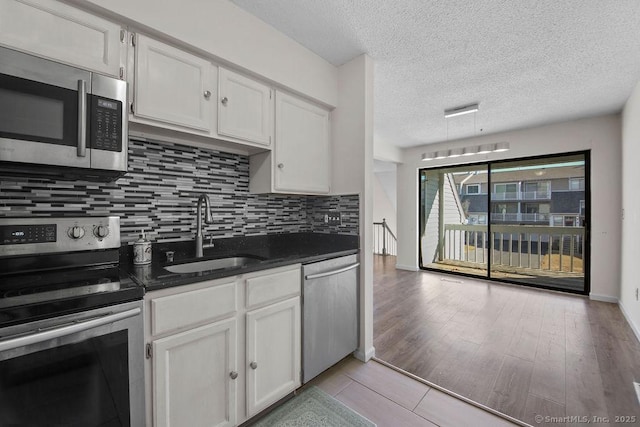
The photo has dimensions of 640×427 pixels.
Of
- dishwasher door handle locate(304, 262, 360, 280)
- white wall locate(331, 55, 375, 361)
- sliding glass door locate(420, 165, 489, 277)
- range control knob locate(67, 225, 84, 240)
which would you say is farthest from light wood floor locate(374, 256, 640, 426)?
range control knob locate(67, 225, 84, 240)

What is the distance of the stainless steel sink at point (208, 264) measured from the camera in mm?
1732

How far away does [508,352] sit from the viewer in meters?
2.33

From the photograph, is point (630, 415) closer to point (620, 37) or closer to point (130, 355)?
point (620, 37)

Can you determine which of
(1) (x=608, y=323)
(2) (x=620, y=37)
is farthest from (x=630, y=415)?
(2) (x=620, y=37)

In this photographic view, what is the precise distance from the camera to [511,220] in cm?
460

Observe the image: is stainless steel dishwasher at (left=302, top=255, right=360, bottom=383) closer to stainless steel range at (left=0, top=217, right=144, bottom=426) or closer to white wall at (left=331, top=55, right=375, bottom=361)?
white wall at (left=331, top=55, right=375, bottom=361)

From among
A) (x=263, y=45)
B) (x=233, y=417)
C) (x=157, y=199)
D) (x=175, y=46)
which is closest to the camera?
(x=233, y=417)

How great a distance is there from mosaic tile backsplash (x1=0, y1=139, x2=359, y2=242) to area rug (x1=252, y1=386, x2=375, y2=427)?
1.21 m

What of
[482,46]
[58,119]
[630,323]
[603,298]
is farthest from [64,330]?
[603,298]

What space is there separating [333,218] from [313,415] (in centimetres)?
146

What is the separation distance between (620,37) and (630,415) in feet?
8.41

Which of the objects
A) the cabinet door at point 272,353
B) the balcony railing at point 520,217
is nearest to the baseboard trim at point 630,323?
the balcony railing at point 520,217

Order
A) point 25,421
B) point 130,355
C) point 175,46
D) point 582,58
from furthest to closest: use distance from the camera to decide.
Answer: point 582,58
point 175,46
point 130,355
point 25,421

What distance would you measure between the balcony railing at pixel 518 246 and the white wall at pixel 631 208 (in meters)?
0.78
